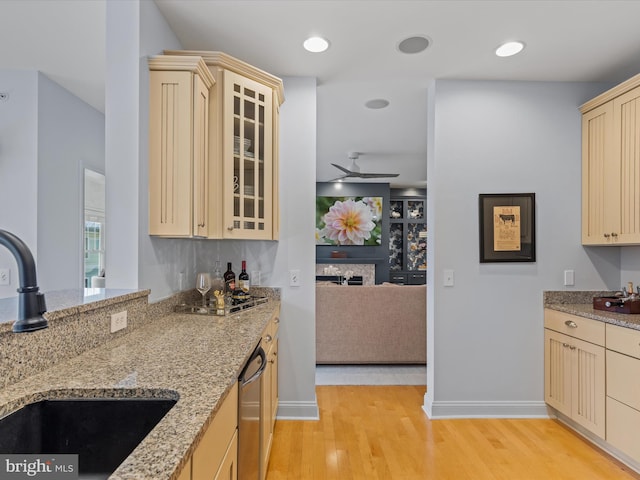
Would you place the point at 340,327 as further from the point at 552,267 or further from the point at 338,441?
the point at 552,267

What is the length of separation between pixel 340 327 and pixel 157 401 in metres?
3.05

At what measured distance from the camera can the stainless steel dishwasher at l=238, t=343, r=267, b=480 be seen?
1329 millimetres

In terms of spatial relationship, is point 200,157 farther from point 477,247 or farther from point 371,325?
point 371,325

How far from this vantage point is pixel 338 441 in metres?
2.47

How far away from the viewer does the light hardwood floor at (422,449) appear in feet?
6.98

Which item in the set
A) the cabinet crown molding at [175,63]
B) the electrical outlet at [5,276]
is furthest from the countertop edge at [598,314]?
the electrical outlet at [5,276]

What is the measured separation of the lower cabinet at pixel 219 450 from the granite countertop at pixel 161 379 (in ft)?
0.20

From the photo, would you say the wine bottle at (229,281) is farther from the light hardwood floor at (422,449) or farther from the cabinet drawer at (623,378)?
the cabinet drawer at (623,378)

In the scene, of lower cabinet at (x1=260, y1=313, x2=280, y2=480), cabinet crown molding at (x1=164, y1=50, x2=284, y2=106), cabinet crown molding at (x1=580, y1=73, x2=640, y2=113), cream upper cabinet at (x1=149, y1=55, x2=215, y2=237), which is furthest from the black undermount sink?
cabinet crown molding at (x1=580, y1=73, x2=640, y2=113)

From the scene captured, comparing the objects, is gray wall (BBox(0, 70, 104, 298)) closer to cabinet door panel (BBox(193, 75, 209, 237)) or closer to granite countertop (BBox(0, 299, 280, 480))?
cabinet door panel (BBox(193, 75, 209, 237))

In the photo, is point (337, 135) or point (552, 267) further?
point (337, 135)

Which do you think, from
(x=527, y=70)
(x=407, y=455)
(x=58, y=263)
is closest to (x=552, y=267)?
(x=527, y=70)

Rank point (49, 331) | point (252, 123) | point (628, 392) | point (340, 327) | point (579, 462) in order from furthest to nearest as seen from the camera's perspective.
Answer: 1. point (340, 327)
2. point (252, 123)
3. point (579, 462)
4. point (628, 392)
5. point (49, 331)

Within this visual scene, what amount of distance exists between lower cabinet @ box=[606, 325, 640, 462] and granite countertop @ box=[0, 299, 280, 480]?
2078 millimetres
